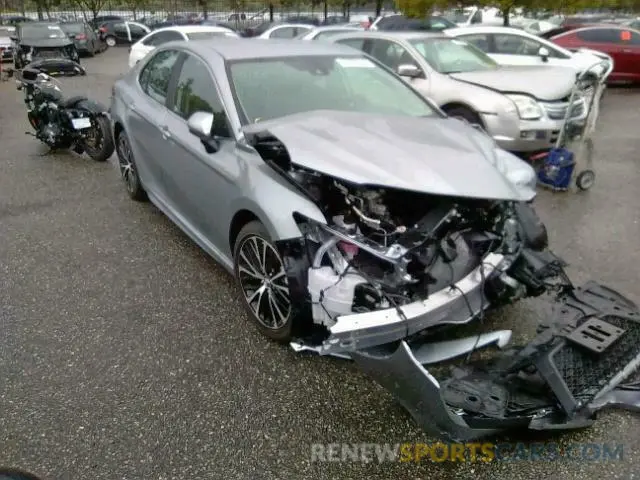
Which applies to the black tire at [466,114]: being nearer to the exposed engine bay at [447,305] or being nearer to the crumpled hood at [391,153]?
the crumpled hood at [391,153]

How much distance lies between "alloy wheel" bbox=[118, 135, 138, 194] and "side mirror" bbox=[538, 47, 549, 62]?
8.29 meters

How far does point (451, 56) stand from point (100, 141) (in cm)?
509

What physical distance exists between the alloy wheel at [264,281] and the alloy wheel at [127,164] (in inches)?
95.9

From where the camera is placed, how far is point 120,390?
9.59 ft

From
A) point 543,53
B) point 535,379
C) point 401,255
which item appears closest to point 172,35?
point 543,53

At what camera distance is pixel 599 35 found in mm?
13781

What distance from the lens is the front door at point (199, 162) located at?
3.45 metres

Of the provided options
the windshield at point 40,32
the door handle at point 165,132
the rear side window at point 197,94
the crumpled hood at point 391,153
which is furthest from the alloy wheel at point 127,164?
the windshield at point 40,32

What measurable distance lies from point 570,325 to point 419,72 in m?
5.22

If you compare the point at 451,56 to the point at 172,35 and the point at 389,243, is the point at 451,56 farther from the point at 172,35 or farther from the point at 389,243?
the point at 172,35

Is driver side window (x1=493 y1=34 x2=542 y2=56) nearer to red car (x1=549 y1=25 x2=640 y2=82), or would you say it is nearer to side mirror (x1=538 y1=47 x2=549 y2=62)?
side mirror (x1=538 y1=47 x2=549 y2=62)

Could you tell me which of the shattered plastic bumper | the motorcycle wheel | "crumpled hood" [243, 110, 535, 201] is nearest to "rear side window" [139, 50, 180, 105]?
"crumpled hood" [243, 110, 535, 201]

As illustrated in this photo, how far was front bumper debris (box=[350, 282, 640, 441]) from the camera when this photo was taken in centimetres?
224

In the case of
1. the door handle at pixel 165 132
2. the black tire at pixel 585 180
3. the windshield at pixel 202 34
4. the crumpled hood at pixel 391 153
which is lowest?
the black tire at pixel 585 180
